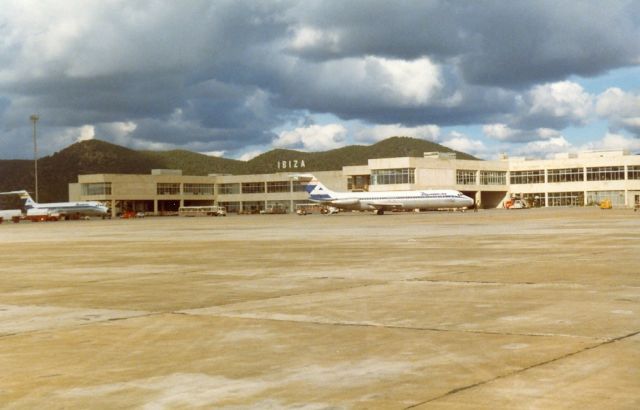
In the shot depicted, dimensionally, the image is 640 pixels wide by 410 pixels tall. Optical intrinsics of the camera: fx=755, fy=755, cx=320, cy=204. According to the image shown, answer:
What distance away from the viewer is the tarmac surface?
26.5ft

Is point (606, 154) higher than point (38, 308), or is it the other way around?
point (606, 154)

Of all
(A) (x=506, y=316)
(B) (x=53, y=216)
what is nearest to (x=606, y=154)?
(B) (x=53, y=216)

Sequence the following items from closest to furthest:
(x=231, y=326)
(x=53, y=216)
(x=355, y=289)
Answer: (x=231, y=326) → (x=355, y=289) → (x=53, y=216)

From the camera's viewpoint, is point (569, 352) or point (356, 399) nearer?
point (356, 399)

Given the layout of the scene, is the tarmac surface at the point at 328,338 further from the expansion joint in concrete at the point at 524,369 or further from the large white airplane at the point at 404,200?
the large white airplane at the point at 404,200

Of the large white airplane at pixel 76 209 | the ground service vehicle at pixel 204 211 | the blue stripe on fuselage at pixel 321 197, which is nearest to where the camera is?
the blue stripe on fuselage at pixel 321 197

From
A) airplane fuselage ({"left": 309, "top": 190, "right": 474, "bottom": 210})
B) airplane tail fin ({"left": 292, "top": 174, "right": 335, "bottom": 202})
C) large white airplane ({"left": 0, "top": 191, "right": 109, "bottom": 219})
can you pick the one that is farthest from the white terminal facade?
airplane fuselage ({"left": 309, "top": 190, "right": 474, "bottom": 210})

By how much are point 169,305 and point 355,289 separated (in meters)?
4.67

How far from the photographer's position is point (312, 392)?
8125mm

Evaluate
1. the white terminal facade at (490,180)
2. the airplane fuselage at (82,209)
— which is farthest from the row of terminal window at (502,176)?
the airplane fuselage at (82,209)

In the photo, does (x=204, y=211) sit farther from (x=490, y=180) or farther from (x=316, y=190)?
(x=490, y=180)

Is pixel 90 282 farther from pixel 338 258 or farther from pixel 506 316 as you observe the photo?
pixel 506 316

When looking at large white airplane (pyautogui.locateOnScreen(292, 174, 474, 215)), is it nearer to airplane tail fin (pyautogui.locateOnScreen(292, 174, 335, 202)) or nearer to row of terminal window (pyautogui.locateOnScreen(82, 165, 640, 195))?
airplane tail fin (pyautogui.locateOnScreen(292, 174, 335, 202))

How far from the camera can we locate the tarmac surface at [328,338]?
8070 mm
